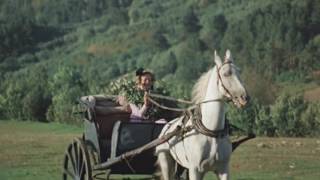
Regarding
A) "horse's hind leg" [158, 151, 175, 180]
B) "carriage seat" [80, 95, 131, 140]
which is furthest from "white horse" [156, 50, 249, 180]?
"carriage seat" [80, 95, 131, 140]

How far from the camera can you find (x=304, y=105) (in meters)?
38.5

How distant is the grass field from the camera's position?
17.0 m

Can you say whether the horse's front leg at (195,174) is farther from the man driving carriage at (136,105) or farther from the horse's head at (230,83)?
the man driving carriage at (136,105)

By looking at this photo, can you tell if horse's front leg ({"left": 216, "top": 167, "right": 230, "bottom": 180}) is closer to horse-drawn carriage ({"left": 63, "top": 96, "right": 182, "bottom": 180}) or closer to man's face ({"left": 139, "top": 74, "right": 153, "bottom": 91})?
horse-drawn carriage ({"left": 63, "top": 96, "right": 182, "bottom": 180})

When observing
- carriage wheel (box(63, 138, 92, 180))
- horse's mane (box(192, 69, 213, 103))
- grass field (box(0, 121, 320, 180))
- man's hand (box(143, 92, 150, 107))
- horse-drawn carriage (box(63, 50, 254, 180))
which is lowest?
grass field (box(0, 121, 320, 180))

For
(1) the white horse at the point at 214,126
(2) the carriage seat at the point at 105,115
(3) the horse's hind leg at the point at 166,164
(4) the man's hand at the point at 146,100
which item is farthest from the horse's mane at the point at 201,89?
(2) the carriage seat at the point at 105,115

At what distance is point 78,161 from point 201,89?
292cm

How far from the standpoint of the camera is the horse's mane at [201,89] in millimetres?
9006

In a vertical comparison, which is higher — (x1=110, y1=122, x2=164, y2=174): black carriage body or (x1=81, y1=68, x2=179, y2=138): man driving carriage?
(x1=81, y1=68, x2=179, y2=138): man driving carriage

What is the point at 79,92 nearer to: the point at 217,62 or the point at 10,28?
the point at 217,62

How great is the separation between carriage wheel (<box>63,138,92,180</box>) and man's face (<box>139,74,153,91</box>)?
122 cm

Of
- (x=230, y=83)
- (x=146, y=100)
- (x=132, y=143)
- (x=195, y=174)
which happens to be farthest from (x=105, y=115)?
(x=230, y=83)

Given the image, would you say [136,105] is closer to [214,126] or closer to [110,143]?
[110,143]

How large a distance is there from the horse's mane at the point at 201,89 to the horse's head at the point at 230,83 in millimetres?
317
